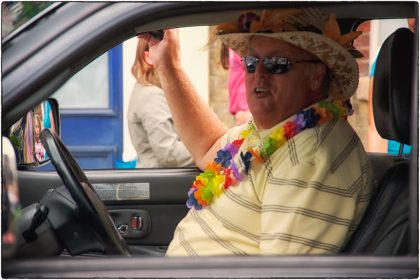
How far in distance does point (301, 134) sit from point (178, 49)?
0.84 m

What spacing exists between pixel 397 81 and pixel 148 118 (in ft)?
6.93

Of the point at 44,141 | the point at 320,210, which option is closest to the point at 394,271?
the point at 320,210

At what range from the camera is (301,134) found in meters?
2.34

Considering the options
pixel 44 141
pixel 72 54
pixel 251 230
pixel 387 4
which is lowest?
pixel 251 230

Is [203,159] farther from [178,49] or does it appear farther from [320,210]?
[320,210]

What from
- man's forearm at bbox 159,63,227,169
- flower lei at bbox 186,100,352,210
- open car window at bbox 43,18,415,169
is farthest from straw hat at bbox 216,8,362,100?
open car window at bbox 43,18,415,169

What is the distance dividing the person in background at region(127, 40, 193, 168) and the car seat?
177 centimetres

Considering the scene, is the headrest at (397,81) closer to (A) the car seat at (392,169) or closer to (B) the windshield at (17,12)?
(A) the car seat at (392,169)

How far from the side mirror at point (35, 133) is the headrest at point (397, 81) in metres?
1.11

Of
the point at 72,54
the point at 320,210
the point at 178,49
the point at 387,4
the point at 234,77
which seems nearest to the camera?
the point at 72,54

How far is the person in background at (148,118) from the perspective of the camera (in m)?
3.98

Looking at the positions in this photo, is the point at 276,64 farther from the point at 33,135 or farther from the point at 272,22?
the point at 33,135

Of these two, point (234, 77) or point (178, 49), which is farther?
point (234, 77)

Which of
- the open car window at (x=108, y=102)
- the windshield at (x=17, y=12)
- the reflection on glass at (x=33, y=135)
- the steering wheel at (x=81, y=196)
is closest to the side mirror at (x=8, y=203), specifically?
the windshield at (x=17, y=12)
